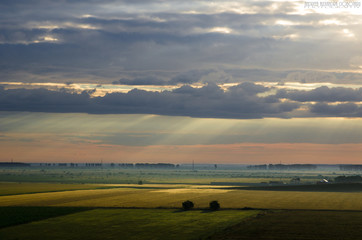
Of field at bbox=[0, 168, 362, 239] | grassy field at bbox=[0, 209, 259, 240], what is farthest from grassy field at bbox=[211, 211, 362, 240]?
grassy field at bbox=[0, 209, 259, 240]

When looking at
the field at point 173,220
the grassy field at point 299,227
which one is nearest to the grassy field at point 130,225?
the field at point 173,220

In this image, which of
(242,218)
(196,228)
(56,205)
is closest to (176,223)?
(196,228)

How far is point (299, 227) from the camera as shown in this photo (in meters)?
69.6

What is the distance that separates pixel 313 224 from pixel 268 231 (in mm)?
10824

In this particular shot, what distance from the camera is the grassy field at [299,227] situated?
6138 centimetres

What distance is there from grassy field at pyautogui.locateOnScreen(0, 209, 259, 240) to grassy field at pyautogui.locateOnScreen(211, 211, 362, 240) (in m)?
3.21

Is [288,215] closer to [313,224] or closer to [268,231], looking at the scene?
[313,224]

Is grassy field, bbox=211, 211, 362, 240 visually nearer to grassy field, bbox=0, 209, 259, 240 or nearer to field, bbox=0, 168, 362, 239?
field, bbox=0, 168, 362, 239

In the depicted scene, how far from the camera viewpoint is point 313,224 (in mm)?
72688

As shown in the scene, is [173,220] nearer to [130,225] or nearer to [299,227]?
[130,225]

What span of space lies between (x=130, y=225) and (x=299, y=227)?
24552 mm

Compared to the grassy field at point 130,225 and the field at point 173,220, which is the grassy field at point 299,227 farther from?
the grassy field at point 130,225

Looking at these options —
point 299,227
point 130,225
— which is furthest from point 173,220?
point 299,227

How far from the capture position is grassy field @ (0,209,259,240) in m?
63.2
